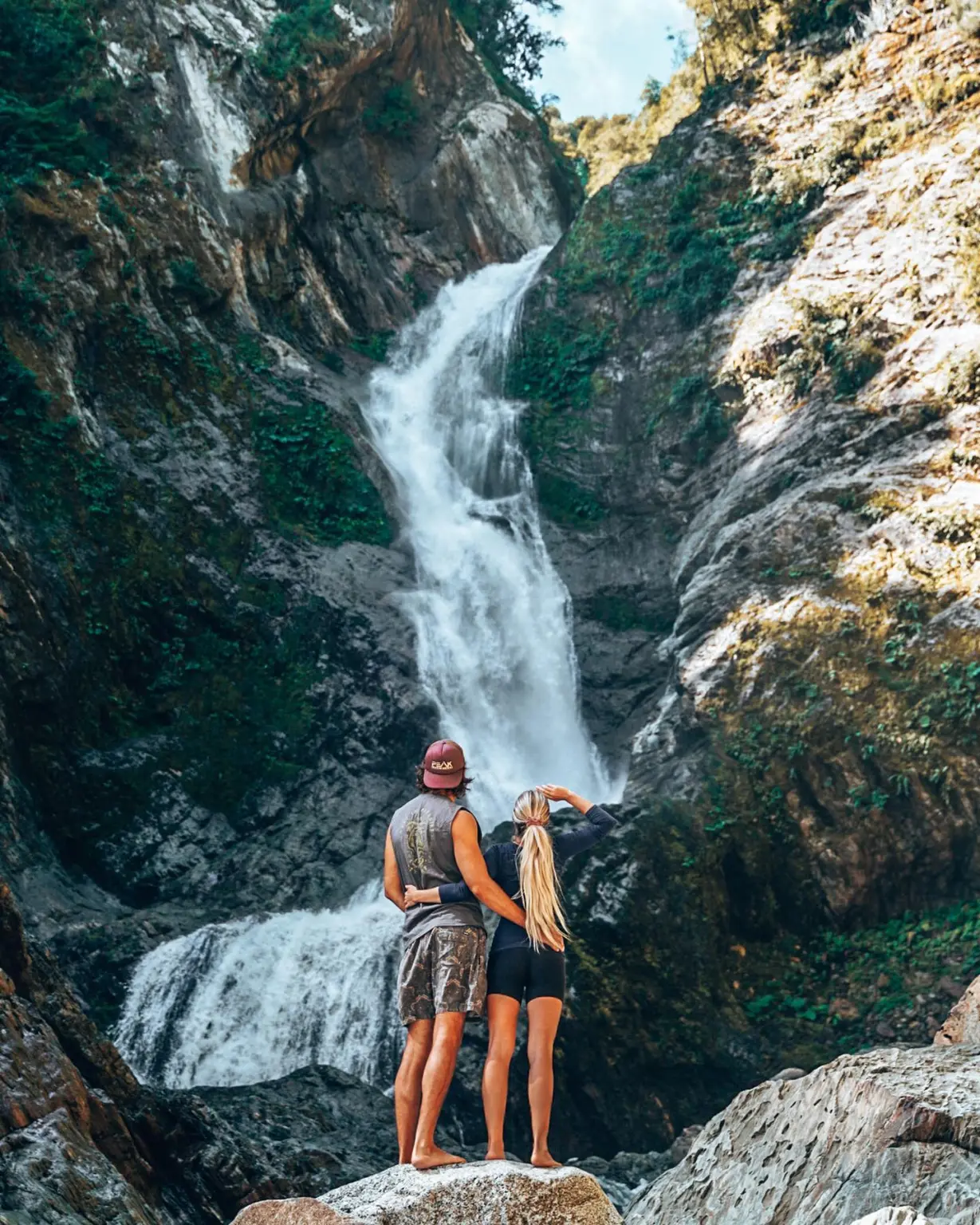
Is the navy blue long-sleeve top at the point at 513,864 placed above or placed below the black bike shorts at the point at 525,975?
above

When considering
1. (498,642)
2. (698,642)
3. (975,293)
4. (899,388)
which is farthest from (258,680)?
(975,293)

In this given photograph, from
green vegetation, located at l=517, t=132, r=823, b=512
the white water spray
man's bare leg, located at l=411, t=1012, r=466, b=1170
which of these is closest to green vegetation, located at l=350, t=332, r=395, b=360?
green vegetation, located at l=517, t=132, r=823, b=512

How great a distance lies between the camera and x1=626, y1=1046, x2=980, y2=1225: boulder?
365cm

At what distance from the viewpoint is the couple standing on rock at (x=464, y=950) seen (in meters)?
4.38

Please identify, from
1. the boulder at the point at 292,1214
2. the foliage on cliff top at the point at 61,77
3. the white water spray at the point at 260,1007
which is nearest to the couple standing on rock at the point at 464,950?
the boulder at the point at 292,1214

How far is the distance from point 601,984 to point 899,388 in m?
8.73

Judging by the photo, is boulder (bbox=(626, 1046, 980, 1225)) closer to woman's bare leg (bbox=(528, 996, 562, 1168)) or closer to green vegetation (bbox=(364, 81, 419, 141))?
woman's bare leg (bbox=(528, 996, 562, 1168))

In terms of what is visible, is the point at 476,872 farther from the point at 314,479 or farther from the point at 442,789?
the point at 314,479

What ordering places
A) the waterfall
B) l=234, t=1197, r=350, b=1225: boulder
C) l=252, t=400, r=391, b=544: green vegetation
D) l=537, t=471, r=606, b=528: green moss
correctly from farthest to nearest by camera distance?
l=537, t=471, r=606, b=528: green moss
l=252, t=400, r=391, b=544: green vegetation
the waterfall
l=234, t=1197, r=350, b=1225: boulder

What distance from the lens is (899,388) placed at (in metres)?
15.0

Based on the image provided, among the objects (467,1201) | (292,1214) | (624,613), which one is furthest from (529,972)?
(624,613)

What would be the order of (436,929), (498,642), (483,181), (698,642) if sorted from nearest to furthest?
(436,929) → (698,642) → (498,642) → (483,181)

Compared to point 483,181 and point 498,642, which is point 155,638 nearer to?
point 498,642

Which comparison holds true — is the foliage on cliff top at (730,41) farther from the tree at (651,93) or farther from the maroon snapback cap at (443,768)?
the maroon snapback cap at (443,768)
